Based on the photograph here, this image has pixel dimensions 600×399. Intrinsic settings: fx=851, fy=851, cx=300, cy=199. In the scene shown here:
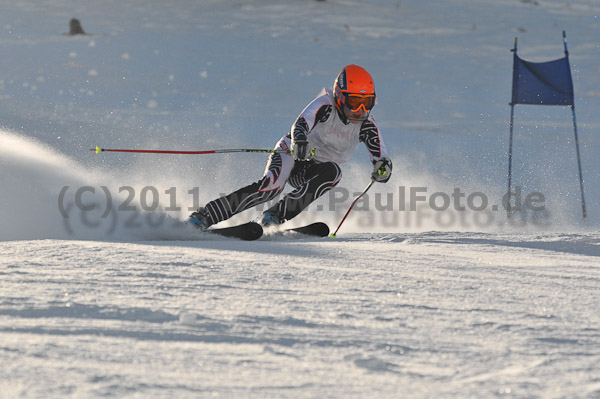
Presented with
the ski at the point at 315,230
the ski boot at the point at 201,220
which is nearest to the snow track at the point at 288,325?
the ski boot at the point at 201,220

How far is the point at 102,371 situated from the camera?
7.08 feet

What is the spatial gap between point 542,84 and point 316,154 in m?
3.10

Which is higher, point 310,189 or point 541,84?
point 541,84

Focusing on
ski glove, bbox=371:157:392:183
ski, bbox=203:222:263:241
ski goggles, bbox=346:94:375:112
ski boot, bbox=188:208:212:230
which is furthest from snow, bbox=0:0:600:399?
ski goggles, bbox=346:94:375:112

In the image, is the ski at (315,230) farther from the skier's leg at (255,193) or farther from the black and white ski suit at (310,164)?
the skier's leg at (255,193)

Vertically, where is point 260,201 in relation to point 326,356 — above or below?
above

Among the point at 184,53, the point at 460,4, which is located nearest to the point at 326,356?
the point at 184,53

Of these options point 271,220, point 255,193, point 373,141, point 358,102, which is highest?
A: point 358,102

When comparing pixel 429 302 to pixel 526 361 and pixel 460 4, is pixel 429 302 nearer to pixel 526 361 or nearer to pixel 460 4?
pixel 526 361

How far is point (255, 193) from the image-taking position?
5891mm

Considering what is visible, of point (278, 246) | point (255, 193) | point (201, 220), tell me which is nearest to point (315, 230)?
point (255, 193)

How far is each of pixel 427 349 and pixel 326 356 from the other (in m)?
0.31

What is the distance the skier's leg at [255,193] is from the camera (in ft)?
18.9

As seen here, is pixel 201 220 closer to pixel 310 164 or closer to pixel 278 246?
pixel 310 164
